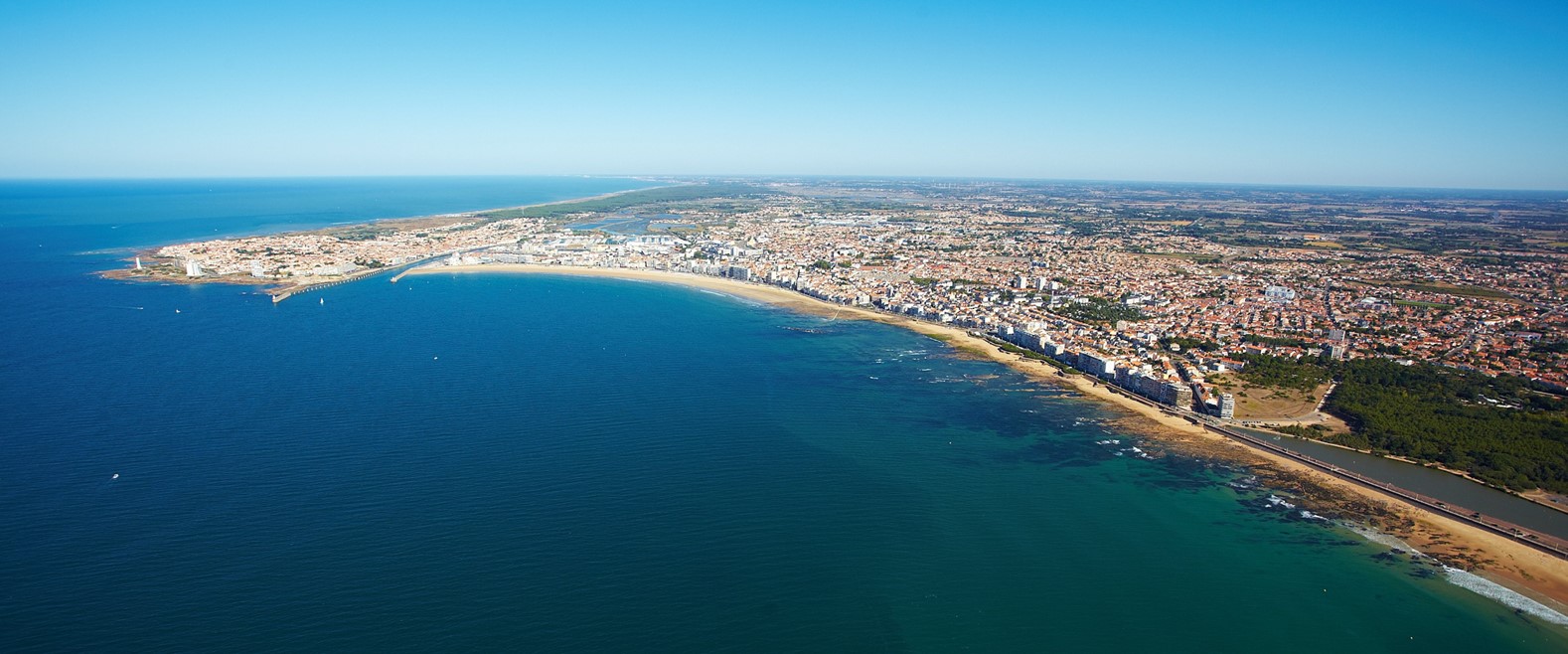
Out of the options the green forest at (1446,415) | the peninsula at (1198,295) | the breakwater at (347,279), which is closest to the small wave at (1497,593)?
the peninsula at (1198,295)

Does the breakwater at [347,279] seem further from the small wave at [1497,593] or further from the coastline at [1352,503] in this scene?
the small wave at [1497,593]

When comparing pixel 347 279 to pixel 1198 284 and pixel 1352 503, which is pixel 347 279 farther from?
pixel 1198 284

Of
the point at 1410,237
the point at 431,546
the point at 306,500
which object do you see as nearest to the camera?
the point at 431,546

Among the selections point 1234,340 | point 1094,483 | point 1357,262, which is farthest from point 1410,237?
point 1094,483

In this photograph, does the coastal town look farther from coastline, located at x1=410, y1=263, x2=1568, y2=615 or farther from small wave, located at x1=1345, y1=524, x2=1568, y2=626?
small wave, located at x1=1345, y1=524, x2=1568, y2=626

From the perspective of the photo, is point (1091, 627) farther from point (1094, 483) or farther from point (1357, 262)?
point (1357, 262)

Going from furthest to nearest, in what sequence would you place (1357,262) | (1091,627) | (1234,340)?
1. (1357,262)
2. (1234,340)
3. (1091,627)

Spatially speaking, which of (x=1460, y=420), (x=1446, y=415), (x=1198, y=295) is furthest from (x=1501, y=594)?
(x=1198, y=295)
